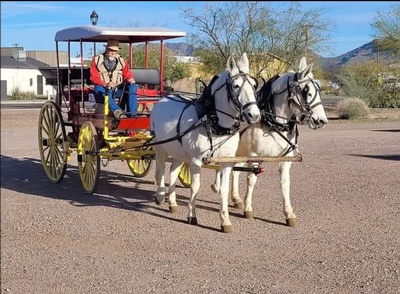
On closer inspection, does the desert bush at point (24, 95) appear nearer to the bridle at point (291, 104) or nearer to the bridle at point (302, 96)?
the bridle at point (291, 104)

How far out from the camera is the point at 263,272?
279 inches

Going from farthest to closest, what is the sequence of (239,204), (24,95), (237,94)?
(24,95)
(239,204)
(237,94)

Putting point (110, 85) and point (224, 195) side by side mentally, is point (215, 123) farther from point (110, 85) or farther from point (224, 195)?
point (110, 85)

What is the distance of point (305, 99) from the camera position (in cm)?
895

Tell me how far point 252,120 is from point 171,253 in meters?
1.77

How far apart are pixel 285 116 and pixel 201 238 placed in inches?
76.8

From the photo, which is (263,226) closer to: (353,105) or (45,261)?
(45,261)

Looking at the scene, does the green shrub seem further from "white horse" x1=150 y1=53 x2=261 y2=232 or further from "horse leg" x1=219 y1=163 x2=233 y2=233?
"horse leg" x1=219 y1=163 x2=233 y2=233

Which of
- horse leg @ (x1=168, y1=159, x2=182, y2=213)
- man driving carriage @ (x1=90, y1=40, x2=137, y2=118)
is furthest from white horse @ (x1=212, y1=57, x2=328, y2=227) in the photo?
man driving carriage @ (x1=90, y1=40, x2=137, y2=118)

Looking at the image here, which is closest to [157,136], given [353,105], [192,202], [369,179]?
[192,202]

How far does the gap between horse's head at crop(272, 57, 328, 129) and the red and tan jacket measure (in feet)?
11.1

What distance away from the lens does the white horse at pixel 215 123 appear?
8.62 m

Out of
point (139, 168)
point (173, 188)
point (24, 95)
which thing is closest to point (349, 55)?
point (24, 95)

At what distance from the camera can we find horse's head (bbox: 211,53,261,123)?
8.47 m
